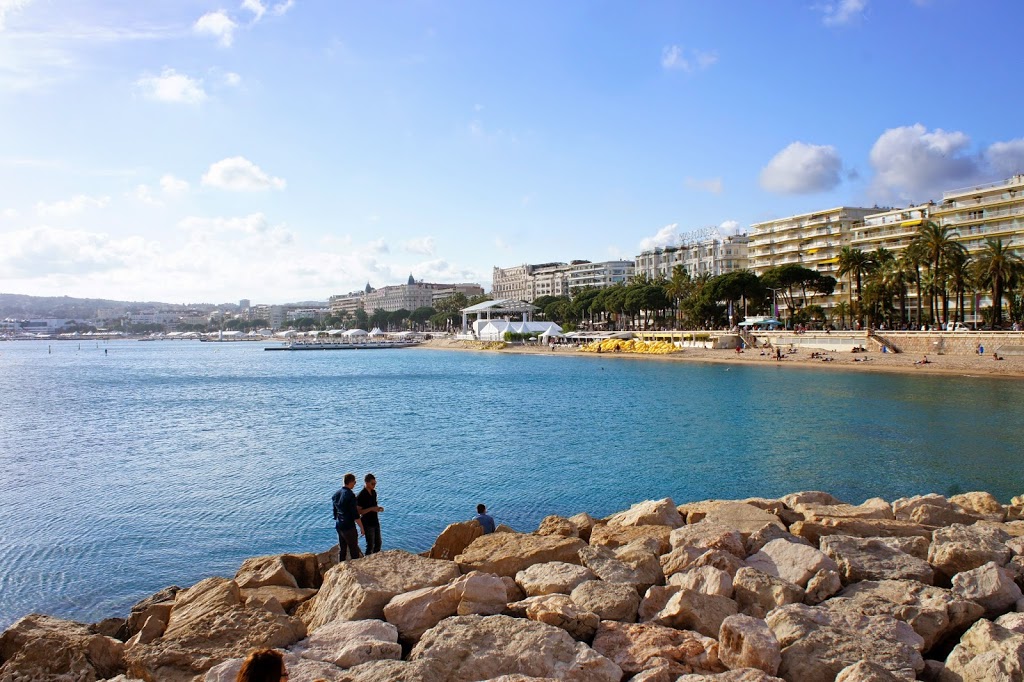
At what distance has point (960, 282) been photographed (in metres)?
58.5

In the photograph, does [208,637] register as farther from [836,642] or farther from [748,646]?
[836,642]

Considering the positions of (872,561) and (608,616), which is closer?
(608,616)

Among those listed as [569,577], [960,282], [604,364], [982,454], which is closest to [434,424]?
[982,454]

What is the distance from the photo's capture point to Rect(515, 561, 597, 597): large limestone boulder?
24.8 feet

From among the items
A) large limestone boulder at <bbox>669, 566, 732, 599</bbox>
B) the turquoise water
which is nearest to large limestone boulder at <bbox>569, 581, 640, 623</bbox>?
large limestone boulder at <bbox>669, 566, 732, 599</bbox>

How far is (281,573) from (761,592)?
560 centimetres

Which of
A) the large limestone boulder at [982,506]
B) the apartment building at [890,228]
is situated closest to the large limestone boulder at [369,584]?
the large limestone boulder at [982,506]

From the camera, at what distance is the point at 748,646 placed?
5906 mm

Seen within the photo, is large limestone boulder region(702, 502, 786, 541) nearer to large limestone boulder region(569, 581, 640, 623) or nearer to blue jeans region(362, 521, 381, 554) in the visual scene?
large limestone boulder region(569, 581, 640, 623)

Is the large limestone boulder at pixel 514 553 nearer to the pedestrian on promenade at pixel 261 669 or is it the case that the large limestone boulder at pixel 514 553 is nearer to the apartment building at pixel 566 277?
the pedestrian on promenade at pixel 261 669

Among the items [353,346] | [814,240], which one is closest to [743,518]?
[814,240]

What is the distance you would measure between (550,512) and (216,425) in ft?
70.8

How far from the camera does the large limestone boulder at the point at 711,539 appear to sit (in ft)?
28.1

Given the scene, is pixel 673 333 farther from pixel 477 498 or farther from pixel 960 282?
pixel 477 498
